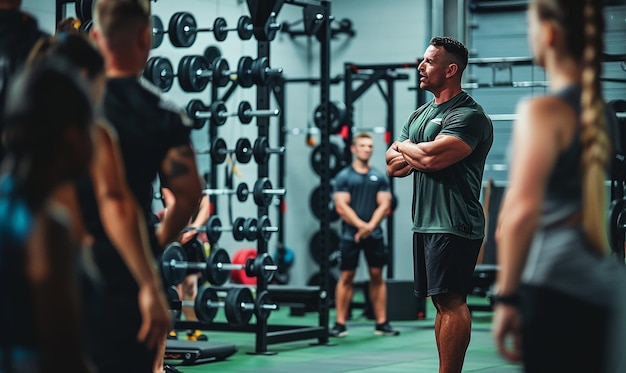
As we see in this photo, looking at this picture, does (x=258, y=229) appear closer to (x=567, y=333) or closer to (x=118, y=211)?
(x=118, y=211)

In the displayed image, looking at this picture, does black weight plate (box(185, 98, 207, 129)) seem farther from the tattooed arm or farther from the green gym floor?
the tattooed arm

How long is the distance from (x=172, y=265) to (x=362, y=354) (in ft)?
5.21

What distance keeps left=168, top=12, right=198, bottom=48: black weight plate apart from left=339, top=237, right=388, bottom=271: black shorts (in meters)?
2.59

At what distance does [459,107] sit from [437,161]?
12.3 inches

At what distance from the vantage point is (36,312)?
83.3 inches

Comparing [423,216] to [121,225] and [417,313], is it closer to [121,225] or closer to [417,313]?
[121,225]

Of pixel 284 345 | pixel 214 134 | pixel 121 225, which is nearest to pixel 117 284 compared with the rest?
pixel 121 225

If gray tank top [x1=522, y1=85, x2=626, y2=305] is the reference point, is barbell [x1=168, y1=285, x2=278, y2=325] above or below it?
below

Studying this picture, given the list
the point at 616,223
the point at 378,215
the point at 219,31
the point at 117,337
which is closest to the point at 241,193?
the point at 219,31

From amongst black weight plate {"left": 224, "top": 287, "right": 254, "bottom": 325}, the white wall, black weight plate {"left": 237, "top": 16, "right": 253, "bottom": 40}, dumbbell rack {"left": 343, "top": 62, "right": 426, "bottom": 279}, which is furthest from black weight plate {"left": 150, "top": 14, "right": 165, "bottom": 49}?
the white wall

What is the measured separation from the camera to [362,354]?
7641mm

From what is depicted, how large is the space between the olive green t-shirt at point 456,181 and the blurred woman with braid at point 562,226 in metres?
2.24

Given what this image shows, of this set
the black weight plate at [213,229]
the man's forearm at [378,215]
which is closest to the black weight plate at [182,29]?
the black weight plate at [213,229]

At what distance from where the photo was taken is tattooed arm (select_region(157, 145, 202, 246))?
111 inches
